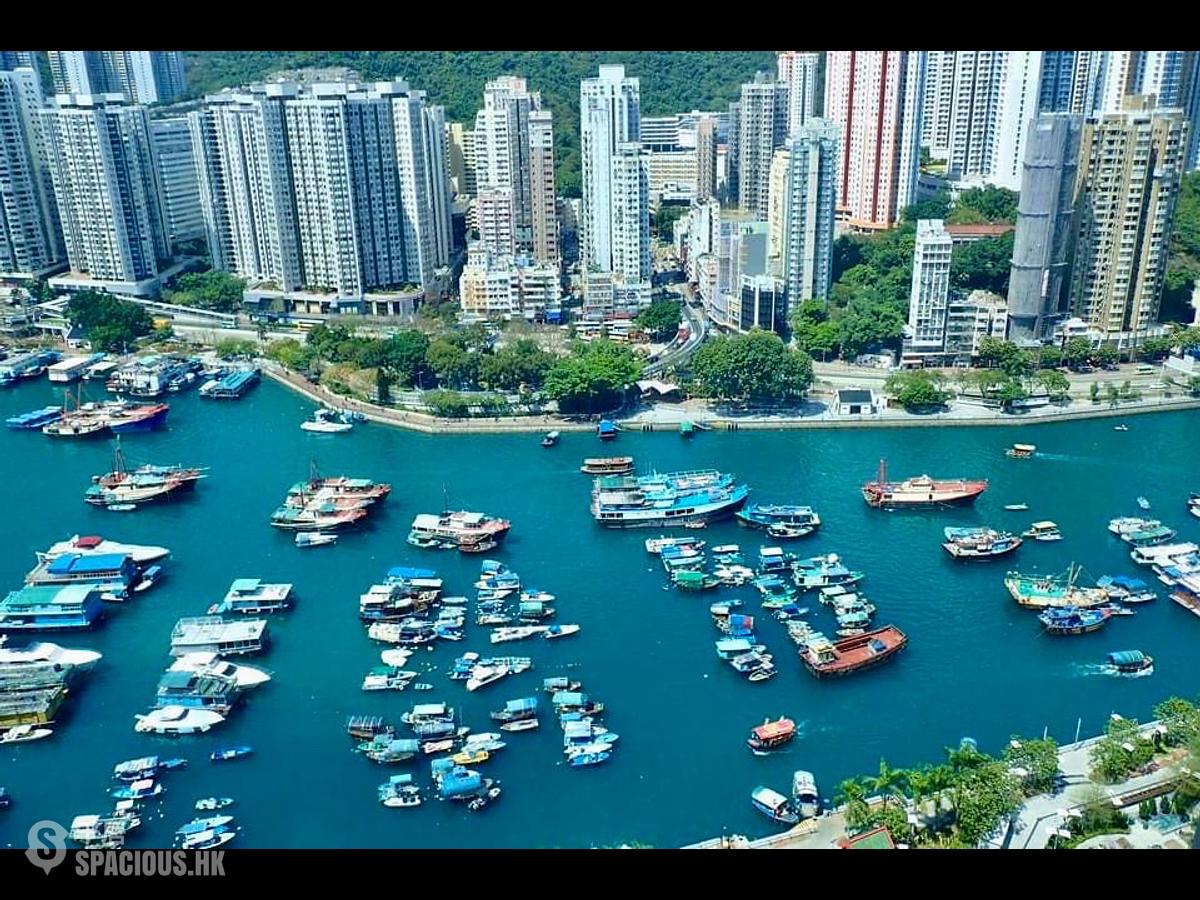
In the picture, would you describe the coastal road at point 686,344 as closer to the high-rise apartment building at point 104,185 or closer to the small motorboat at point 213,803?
the small motorboat at point 213,803

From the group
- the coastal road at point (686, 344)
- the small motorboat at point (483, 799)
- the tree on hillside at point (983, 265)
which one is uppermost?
the tree on hillside at point (983, 265)

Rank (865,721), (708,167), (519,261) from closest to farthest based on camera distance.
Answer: (865,721), (519,261), (708,167)

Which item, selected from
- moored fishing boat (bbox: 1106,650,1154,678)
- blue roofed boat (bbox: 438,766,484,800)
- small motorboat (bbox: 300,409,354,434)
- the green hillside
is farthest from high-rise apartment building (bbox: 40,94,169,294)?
moored fishing boat (bbox: 1106,650,1154,678)

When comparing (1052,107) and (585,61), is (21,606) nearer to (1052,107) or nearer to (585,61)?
(1052,107)

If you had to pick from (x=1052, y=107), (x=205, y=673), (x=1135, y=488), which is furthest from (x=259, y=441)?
(x=1052, y=107)

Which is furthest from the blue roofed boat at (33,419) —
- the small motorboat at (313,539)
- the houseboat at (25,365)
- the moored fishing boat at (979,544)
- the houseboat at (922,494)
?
the moored fishing boat at (979,544)

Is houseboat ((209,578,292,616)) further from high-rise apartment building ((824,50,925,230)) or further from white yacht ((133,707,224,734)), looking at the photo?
high-rise apartment building ((824,50,925,230))
